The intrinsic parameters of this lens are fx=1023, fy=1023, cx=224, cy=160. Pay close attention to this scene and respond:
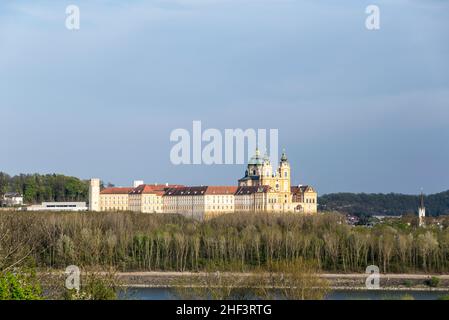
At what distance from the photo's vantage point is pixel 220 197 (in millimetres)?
64875

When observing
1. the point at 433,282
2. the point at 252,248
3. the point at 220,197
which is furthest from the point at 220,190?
the point at 433,282

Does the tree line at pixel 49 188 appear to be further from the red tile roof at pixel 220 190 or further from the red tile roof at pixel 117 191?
the red tile roof at pixel 220 190

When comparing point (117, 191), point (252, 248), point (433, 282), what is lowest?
point (433, 282)

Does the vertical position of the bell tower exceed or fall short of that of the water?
it exceeds it

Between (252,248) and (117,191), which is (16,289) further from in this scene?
(117,191)

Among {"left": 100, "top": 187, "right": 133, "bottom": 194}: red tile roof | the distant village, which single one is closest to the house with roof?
the distant village

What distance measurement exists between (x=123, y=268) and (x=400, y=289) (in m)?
9.73

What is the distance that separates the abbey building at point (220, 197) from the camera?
6362cm

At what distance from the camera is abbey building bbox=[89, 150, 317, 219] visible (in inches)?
2505

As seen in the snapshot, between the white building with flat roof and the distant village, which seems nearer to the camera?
the white building with flat roof
